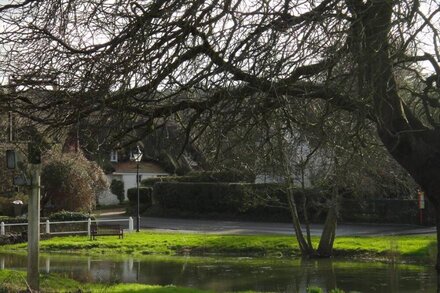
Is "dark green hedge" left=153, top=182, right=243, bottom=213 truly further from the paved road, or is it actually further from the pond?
the pond

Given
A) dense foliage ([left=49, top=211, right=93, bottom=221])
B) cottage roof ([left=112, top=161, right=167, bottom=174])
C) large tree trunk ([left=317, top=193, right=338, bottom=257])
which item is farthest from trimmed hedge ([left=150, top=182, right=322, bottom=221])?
cottage roof ([left=112, top=161, right=167, bottom=174])

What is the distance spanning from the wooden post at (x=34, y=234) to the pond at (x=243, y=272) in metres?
4.70

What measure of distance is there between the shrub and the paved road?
1837cm

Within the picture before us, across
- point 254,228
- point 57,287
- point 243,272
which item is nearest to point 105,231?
point 254,228

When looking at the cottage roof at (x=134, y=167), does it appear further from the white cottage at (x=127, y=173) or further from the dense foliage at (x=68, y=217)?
the dense foliage at (x=68, y=217)

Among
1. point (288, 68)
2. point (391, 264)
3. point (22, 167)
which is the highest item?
point (288, 68)

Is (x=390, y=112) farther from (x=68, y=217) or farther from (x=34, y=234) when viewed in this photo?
(x=68, y=217)

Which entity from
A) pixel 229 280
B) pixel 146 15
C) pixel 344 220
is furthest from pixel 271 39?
pixel 344 220

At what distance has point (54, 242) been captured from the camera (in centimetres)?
3180

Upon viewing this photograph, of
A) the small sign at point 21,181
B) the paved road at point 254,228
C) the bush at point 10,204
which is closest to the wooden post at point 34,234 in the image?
the small sign at point 21,181

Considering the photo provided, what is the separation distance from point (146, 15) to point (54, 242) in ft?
84.3

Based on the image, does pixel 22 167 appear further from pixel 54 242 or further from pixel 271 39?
pixel 54 242

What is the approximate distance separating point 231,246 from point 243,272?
831cm

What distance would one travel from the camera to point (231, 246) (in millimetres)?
30750
